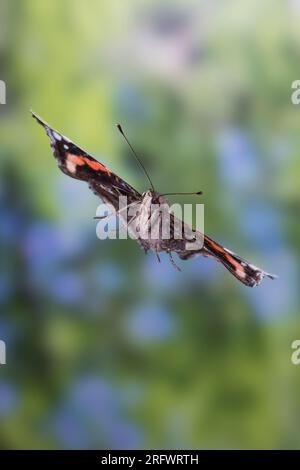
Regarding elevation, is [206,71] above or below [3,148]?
above

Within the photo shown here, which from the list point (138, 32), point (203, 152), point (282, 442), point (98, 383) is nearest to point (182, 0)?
point (138, 32)

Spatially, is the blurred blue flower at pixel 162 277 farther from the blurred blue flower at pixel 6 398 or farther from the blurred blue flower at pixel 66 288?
the blurred blue flower at pixel 6 398

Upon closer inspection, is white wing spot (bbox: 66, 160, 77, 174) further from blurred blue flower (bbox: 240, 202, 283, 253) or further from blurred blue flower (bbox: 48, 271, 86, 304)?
blurred blue flower (bbox: 240, 202, 283, 253)

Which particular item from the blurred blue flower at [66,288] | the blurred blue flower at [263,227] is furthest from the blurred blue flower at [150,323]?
the blurred blue flower at [263,227]

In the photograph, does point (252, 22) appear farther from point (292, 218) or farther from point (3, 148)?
point (3, 148)

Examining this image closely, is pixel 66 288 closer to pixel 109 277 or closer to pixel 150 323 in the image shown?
pixel 109 277

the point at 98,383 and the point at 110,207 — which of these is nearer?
the point at 110,207
